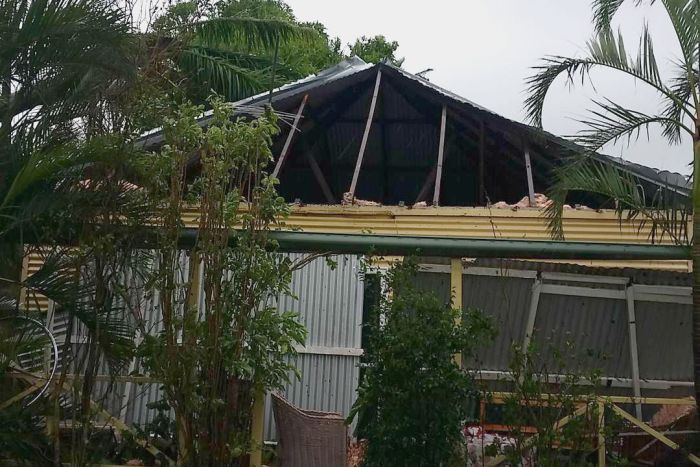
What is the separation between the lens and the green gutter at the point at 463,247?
18.9ft

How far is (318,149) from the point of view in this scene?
14.0 metres

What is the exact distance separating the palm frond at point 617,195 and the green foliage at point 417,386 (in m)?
1.76

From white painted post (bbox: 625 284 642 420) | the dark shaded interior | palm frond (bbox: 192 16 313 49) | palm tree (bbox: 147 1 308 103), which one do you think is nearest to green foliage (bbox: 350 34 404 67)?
palm tree (bbox: 147 1 308 103)

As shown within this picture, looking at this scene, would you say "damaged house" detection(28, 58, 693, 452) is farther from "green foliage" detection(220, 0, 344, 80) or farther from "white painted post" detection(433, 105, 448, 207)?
"green foliage" detection(220, 0, 344, 80)

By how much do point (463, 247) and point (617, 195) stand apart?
155cm

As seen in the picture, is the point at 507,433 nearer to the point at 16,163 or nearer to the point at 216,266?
the point at 216,266

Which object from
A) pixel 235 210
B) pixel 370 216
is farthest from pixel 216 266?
pixel 370 216

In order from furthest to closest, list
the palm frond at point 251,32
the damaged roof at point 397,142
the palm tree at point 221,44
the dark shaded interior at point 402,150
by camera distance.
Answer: the dark shaded interior at point 402,150
the damaged roof at point 397,142
the palm frond at point 251,32
the palm tree at point 221,44

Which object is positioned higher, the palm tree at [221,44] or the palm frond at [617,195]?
the palm tree at [221,44]

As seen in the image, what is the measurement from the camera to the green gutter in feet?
18.9

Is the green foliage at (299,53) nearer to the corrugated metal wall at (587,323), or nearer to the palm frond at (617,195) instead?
the palm frond at (617,195)

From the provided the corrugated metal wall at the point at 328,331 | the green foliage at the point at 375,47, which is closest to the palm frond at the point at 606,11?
the corrugated metal wall at the point at 328,331

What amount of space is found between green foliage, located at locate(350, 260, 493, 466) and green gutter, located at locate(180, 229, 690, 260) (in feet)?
1.86

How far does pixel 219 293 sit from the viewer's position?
17.3 ft
